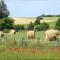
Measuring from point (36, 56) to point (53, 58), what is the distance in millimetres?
1207

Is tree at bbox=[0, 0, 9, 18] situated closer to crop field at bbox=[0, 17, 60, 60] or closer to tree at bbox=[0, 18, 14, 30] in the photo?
tree at bbox=[0, 18, 14, 30]

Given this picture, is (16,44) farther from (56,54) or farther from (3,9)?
(3,9)

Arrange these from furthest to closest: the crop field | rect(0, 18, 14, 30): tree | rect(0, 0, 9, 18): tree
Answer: rect(0, 0, 9, 18): tree → rect(0, 18, 14, 30): tree → the crop field

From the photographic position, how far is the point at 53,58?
14.2 metres

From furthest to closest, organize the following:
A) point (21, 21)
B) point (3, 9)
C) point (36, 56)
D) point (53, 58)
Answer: point (3, 9) → point (21, 21) → point (36, 56) → point (53, 58)

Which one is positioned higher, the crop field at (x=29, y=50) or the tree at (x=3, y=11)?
the crop field at (x=29, y=50)

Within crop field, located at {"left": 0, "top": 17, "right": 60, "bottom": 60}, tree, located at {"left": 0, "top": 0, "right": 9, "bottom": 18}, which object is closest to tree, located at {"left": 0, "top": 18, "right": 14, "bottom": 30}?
tree, located at {"left": 0, "top": 0, "right": 9, "bottom": 18}

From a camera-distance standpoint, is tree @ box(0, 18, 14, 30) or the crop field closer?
the crop field

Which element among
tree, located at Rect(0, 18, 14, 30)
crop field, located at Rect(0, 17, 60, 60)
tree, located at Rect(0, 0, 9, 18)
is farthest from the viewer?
tree, located at Rect(0, 0, 9, 18)

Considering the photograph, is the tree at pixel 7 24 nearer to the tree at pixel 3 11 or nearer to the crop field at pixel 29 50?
the tree at pixel 3 11

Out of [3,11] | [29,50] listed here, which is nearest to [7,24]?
[3,11]

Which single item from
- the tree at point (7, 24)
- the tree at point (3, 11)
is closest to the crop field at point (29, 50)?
the tree at point (7, 24)

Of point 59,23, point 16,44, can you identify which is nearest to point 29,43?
point 16,44

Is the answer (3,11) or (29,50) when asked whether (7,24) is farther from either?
(29,50)
